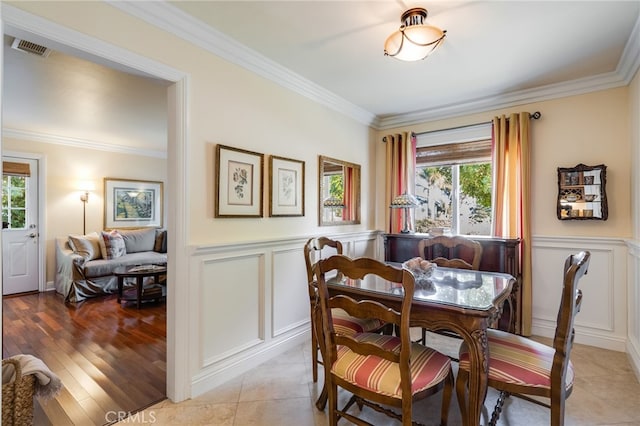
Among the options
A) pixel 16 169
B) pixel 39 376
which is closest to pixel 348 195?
pixel 39 376

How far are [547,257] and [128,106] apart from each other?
4944 millimetres

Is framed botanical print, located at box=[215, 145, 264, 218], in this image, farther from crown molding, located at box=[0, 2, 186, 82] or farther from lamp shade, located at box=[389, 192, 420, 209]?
lamp shade, located at box=[389, 192, 420, 209]

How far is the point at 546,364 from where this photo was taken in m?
1.63

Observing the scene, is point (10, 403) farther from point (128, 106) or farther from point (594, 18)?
point (594, 18)

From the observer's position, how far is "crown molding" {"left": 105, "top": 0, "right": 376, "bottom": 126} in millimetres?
1980

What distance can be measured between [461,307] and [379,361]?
1.62ft

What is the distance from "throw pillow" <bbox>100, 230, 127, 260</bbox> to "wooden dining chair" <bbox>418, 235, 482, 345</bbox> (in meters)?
4.72

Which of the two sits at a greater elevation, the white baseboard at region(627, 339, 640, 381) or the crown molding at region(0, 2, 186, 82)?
the crown molding at region(0, 2, 186, 82)

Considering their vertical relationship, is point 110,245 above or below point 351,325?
above

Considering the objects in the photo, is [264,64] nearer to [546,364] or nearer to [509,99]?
[509,99]

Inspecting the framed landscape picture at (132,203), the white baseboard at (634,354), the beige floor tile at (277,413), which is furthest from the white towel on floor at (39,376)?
the framed landscape picture at (132,203)

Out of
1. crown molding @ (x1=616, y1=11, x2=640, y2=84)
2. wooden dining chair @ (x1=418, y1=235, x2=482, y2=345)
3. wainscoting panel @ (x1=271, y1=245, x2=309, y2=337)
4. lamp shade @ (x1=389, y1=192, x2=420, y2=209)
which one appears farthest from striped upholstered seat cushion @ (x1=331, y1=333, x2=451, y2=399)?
crown molding @ (x1=616, y1=11, x2=640, y2=84)

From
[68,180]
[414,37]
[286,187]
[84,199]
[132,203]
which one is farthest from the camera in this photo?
[132,203]

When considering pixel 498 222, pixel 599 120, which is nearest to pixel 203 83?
pixel 498 222
